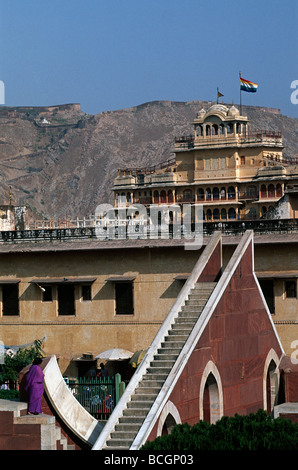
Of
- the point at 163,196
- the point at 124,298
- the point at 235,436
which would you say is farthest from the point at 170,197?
the point at 235,436

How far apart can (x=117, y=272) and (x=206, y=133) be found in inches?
2680

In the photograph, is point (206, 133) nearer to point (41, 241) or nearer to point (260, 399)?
point (41, 241)

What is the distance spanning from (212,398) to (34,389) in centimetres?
412

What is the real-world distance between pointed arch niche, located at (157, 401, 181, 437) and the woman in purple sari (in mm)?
2232

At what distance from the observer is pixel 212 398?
1964 cm

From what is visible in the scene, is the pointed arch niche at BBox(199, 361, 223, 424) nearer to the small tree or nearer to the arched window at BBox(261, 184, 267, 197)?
the small tree

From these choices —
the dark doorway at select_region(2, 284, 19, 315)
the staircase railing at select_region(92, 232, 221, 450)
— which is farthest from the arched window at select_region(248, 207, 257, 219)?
the staircase railing at select_region(92, 232, 221, 450)

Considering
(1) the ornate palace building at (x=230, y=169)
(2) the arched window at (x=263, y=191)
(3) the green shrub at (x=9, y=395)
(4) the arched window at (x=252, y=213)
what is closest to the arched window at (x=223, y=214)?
(1) the ornate palace building at (x=230, y=169)

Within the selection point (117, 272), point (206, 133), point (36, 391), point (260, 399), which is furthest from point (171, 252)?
point (206, 133)

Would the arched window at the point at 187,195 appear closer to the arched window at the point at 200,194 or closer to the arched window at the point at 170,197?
the arched window at the point at 200,194

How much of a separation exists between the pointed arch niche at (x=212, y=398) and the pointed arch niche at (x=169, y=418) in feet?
7.12

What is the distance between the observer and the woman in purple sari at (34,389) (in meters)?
17.2

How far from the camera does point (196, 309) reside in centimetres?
1961

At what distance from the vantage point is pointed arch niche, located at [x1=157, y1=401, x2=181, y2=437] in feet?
54.6
